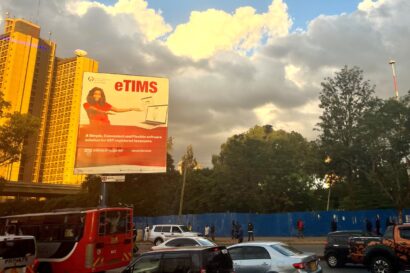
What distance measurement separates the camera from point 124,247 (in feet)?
53.0

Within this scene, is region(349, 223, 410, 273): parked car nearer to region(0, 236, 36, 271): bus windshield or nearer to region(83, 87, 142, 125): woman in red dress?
region(0, 236, 36, 271): bus windshield

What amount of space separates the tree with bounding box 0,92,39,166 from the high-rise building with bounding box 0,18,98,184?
5514cm

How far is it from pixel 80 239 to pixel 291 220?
32.1 metres

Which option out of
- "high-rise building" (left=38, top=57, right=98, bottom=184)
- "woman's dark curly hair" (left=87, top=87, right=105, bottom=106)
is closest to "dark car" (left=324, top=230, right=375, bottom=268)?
"woman's dark curly hair" (left=87, top=87, right=105, bottom=106)

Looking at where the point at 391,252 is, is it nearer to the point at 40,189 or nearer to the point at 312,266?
the point at 312,266

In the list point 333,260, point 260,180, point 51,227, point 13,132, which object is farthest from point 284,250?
point 260,180

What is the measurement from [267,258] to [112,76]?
19.9 metres

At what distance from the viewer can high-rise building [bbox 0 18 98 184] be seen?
84.1 m

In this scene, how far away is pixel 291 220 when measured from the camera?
142 feet

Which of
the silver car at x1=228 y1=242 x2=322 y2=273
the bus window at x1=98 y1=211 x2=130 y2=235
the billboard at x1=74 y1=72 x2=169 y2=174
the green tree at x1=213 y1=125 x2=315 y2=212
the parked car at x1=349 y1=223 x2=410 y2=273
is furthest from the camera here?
the green tree at x1=213 y1=125 x2=315 y2=212

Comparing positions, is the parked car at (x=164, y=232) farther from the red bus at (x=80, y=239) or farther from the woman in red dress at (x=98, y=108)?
the red bus at (x=80, y=239)

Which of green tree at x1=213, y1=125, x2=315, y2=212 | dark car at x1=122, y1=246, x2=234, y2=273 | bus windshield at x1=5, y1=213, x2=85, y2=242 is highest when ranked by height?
green tree at x1=213, y1=125, x2=315, y2=212

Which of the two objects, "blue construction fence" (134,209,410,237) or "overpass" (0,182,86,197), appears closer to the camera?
"blue construction fence" (134,209,410,237)

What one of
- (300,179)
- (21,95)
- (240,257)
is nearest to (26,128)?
(240,257)
